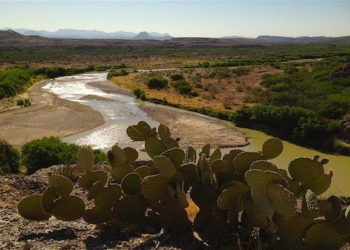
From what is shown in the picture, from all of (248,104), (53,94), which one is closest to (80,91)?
(53,94)

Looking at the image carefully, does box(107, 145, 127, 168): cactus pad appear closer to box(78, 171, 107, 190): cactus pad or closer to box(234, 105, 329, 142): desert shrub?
box(78, 171, 107, 190): cactus pad

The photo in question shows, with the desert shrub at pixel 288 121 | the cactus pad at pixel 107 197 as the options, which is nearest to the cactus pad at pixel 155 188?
the cactus pad at pixel 107 197

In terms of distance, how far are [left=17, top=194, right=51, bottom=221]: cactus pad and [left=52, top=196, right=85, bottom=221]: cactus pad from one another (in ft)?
0.53

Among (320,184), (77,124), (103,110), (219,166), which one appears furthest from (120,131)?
(320,184)

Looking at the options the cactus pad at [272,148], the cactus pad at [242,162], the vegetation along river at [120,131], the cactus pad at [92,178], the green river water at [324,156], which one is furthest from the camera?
the vegetation along river at [120,131]

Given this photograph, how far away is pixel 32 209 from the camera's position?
209 inches

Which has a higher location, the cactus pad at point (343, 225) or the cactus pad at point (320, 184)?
the cactus pad at point (320, 184)

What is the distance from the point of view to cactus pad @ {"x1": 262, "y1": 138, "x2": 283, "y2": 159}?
5.50 metres

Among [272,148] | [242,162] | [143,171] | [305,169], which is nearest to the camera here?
[305,169]

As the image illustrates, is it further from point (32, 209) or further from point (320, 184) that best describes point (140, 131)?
point (320, 184)

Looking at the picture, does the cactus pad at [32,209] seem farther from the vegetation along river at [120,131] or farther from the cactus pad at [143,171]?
the vegetation along river at [120,131]

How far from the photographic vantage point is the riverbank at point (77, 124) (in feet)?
70.1

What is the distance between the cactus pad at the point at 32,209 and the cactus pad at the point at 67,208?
6.4 inches

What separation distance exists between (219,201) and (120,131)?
62.4 ft
